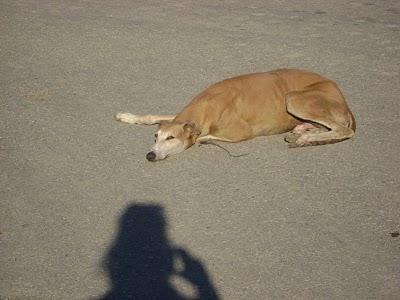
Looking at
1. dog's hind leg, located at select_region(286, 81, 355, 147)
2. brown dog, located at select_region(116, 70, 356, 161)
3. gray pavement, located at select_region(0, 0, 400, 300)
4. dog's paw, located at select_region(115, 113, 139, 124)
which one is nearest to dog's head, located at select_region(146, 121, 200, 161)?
brown dog, located at select_region(116, 70, 356, 161)

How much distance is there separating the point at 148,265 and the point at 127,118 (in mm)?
2914

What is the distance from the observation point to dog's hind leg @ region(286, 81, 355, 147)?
634 centimetres

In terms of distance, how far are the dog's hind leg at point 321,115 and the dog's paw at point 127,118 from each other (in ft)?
6.21

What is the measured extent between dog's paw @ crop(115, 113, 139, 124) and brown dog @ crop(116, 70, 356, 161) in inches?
16.8

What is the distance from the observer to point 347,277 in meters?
4.30

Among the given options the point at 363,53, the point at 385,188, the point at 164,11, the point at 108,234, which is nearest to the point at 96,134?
the point at 108,234

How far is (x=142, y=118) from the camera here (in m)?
6.88

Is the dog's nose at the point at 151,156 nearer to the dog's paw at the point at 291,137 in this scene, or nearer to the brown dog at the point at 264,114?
the brown dog at the point at 264,114

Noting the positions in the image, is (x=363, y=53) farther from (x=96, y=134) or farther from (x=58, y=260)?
(x=58, y=260)

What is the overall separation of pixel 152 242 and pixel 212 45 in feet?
19.2

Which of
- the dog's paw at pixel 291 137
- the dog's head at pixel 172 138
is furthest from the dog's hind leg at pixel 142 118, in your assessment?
the dog's paw at pixel 291 137

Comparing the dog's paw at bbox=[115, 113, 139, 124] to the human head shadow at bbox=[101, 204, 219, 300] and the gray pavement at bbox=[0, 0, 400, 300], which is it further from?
the human head shadow at bbox=[101, 204, 219, 300]

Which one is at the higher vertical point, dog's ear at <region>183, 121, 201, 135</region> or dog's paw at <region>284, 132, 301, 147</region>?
dog's ear at <region>183, 121, 201, 135</region>

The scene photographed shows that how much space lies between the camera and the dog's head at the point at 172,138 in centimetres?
603
